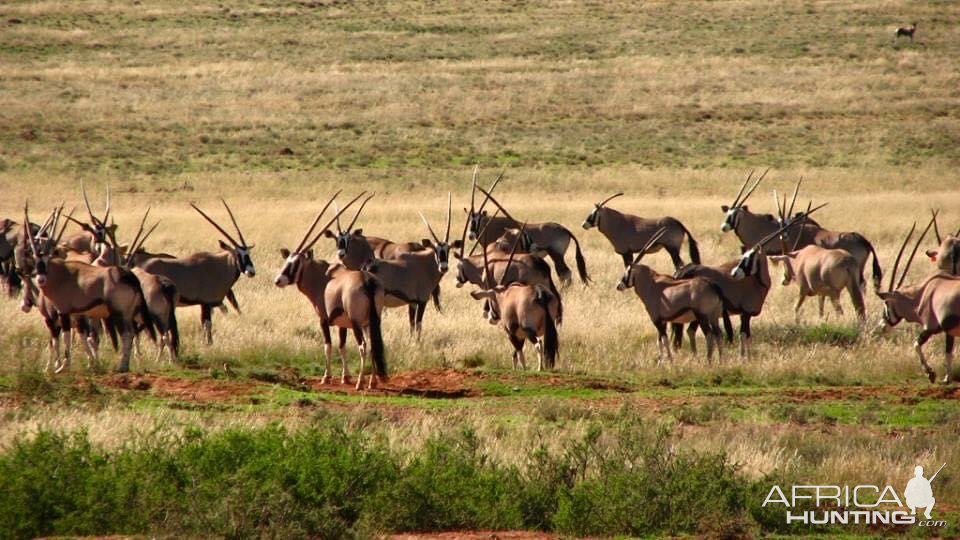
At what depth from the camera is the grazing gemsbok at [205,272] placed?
22.2 meters

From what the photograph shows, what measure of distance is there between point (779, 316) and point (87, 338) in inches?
485

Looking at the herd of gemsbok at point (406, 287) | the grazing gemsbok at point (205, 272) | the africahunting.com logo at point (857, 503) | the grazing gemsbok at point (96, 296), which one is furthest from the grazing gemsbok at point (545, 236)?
the africahunting.com logo at point (857, 503)

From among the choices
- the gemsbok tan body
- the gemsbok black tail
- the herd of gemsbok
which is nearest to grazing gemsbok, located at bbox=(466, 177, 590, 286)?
the herd of gemsbok

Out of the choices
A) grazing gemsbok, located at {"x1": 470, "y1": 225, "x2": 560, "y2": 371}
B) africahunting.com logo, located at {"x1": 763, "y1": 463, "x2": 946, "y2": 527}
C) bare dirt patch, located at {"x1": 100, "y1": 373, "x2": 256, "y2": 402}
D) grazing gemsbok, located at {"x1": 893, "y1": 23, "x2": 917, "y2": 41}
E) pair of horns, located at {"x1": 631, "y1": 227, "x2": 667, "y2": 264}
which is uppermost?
grazing gemsbok, located at {"x1": 893, "y1": 23, "x2": 917, "y2": 41}

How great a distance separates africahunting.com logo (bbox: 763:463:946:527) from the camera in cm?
1157

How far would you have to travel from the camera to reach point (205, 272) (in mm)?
22531

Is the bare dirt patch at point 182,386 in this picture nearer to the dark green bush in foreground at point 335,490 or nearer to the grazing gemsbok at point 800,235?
the dark green bush in foreground at point 335,490

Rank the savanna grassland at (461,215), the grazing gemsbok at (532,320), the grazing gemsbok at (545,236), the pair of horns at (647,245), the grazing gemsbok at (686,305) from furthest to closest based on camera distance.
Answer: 1. the grazing gemsbok at (545,236)
2. the pair of horns at (647,245)
3. the grazing gemsbok at (686,305)
4. the grazing gemsbok at (532,320)
5. the savanna grassland at (461,215)

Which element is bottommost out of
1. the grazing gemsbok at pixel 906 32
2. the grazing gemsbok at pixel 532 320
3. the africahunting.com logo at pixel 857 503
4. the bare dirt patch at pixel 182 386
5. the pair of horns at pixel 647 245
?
the africahunting.com logo at pixel 857 503

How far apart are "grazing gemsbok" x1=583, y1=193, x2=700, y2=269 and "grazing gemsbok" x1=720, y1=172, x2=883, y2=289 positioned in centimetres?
111

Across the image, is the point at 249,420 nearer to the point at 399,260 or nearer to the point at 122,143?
the point at 399,260

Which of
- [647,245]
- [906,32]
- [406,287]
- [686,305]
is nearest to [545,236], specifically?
[647,245]

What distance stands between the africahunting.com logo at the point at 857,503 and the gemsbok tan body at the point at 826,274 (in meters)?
10.3

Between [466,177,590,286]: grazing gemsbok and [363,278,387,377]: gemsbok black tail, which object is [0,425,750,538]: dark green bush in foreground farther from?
[466,177,590,286]: grazing gemsbok
